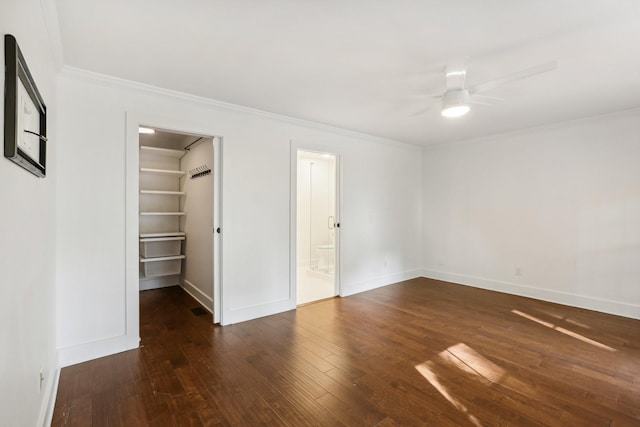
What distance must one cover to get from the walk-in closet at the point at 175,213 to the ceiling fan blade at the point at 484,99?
3.10 meters

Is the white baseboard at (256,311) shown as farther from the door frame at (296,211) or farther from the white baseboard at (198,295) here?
the white baseboard at (198,295)

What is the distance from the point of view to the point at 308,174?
6.80 m

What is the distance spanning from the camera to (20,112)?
4.05 feet

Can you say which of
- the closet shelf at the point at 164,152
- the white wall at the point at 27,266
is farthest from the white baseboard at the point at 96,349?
the closet shelf at the point at 164,152

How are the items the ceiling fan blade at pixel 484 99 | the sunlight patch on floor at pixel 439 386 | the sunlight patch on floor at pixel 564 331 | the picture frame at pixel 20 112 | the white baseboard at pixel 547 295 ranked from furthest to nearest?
1. the white baseboard at pixel 547 295
2. the ceiling fan blade at pixel 484 99
3. the sunlight patch on floor at pixel 564 331
4. the sunlight patch on floor at pixel 439 386
5. the picture frame at pixel 20 112

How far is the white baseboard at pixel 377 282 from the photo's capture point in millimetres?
4625

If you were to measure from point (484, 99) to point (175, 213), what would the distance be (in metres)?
4.58

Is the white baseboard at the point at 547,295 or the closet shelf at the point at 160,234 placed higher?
the closet shelf at the point at 160,234

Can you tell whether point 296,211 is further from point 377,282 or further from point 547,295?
point 547,295

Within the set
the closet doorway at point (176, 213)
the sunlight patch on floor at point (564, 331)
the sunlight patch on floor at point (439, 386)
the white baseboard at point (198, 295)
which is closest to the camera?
the sunlight patch on floor at point (439, 386)

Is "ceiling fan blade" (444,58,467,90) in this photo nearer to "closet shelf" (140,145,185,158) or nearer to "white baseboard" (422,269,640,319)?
"white baseboard" (422,269,640,319)

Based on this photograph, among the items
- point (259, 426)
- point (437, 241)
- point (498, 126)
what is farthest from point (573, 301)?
point (259, 426)

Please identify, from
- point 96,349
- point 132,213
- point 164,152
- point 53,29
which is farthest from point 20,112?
point 164,152

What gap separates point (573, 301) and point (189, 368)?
4.75 m
